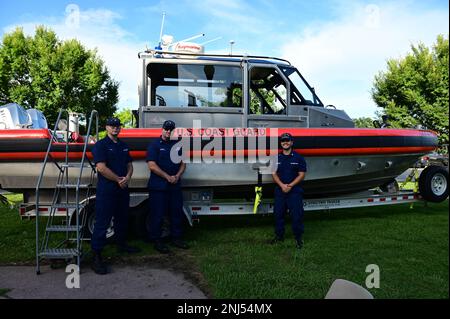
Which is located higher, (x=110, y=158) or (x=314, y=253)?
(x=110, y=158)

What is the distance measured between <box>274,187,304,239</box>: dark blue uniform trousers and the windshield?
153cm

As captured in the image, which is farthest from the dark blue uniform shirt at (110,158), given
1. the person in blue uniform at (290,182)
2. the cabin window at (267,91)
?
the cabin window at (267,91)

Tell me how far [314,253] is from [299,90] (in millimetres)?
2455

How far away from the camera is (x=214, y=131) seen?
178 inches

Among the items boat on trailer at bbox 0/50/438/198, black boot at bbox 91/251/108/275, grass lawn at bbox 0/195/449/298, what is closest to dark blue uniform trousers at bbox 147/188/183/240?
grass lawn at bbox 0/195/449/298

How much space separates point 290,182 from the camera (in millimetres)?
4418

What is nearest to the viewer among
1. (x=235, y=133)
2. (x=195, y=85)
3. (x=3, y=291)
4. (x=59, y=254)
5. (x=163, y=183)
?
(x=3, y=291)

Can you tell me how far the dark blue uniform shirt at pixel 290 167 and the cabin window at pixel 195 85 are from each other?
42.4 inches

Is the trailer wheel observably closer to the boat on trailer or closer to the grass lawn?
the grass lawn

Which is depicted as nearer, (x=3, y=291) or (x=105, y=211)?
(x=3, y=291)

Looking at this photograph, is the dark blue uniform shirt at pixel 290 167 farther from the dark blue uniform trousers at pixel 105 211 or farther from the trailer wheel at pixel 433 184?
the trailer wheel at pixel 433 184

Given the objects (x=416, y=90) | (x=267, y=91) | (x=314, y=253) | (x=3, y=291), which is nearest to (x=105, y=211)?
(x=3, y=291)

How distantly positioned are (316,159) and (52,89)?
19.9 meters

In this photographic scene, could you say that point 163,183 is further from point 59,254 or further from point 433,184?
point 433,184
